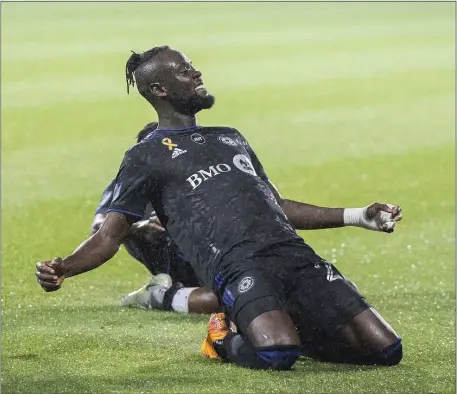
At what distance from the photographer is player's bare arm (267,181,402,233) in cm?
694

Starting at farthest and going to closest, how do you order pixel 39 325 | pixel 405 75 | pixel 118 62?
pixel 118 62
pixel 405 75
pixel 39 325

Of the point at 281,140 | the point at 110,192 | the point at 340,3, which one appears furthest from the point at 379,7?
the point at 110,192

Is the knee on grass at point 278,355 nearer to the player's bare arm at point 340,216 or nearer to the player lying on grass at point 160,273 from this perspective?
the player's bare arm at point 340,216

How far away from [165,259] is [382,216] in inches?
93.3

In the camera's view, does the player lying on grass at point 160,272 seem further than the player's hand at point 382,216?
Yes

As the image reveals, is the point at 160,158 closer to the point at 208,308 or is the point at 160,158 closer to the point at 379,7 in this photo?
the point at 208,308

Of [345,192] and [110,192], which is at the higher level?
[110,192]

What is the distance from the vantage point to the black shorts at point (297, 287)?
6684mm

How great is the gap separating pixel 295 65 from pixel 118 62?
3.74 metres

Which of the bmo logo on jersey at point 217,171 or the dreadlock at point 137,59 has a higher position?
the dreadlock at point 137,59

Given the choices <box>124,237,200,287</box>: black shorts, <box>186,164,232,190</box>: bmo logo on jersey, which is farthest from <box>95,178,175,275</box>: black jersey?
<box>186,164,232,190</box>: bmo logo on jersey

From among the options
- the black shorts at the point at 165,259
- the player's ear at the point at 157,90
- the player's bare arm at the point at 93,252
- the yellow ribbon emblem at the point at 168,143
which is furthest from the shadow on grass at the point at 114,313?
the player's ear at the point at 157,90

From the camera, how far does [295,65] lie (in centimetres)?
2720

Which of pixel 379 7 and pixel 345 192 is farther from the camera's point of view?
pixel 379 7
